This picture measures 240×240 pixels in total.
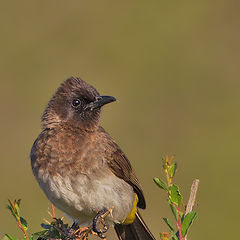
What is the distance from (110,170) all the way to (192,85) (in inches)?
261

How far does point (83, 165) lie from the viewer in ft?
14.4

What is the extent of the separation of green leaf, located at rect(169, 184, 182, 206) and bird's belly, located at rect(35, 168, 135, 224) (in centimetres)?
140

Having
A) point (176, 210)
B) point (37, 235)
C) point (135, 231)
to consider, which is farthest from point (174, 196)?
point (135, 231)

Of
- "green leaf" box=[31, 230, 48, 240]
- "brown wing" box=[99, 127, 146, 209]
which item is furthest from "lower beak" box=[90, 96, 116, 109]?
"green leaf" box=[31, 230, 48, 240]

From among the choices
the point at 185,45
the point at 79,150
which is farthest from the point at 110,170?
the point at 185,45

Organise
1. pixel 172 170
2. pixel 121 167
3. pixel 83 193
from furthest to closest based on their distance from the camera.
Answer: pixel 121 167, pixel 83 193, pixel 172 170

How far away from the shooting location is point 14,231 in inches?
292

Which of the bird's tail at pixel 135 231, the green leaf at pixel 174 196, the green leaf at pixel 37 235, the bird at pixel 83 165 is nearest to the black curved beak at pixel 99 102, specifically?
the bird at pixel 83 165

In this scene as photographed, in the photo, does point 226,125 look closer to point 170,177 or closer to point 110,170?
point 110,170

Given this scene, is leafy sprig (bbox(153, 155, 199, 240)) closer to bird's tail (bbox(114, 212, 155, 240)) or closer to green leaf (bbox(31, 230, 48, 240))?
green leaf (bbox(31, 230, 48, 240))

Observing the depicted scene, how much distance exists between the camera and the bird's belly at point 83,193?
14.1 feet

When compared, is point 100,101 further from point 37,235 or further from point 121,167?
point 37,235

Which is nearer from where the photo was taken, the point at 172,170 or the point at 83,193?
the point at 172,170

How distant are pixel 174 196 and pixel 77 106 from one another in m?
1.85
